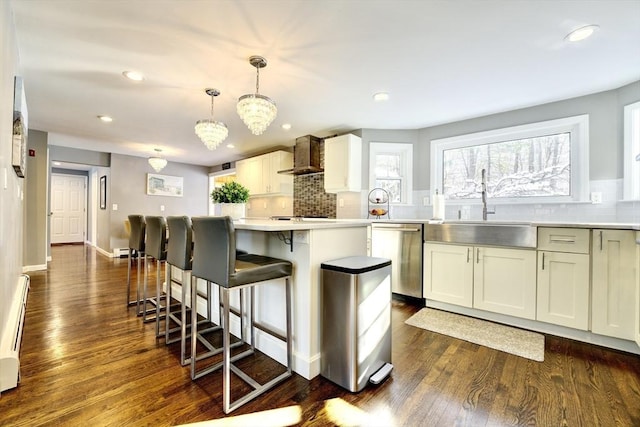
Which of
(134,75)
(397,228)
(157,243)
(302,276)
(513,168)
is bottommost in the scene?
(302,276)

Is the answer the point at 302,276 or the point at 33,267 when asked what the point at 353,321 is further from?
the point at 33,267

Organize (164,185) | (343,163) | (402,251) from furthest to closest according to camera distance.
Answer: (164,185), (343,163), (402,251)

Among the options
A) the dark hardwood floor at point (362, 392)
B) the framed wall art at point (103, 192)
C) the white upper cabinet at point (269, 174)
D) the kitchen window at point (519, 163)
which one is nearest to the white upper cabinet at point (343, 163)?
the kitchen window at point (519, 163)

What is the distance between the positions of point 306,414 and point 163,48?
264 centimetres

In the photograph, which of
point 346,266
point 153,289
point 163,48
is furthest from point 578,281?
point 153,289

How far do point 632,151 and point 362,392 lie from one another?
3193mm

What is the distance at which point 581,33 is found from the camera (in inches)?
73.9

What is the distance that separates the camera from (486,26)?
1837 millimetres

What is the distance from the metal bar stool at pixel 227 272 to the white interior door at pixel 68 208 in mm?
8883

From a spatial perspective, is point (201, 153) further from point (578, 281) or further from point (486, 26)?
point (578, 281)

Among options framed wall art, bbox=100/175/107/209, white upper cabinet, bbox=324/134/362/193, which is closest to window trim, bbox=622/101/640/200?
white upper cabinet, bbox=324/134/362/193

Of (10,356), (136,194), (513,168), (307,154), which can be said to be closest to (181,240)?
(10,356)

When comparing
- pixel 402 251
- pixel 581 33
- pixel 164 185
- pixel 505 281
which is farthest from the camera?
pixel 164 185

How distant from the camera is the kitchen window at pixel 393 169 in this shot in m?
3.99
